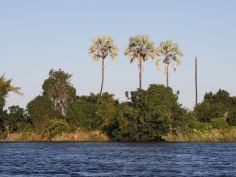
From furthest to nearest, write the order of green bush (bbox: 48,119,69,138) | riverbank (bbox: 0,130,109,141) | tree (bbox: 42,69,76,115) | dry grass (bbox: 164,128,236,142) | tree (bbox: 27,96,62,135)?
1. tree (bbox: 42,69,76,115)
2. tree (bbox: 27,96,62,135)
3. green bush (bbox: 48,119,69,138)
4. riverbank (bbox: 0,130,109,141)
5. dry grass (bbox: 164,128,236,142)

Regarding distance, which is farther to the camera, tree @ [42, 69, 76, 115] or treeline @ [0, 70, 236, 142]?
tree @ [42, 69, 76, 115]

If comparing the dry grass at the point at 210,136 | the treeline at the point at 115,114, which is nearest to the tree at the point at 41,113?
the treeline at the point at 115,114

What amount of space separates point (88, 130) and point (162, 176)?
68715 millimetres

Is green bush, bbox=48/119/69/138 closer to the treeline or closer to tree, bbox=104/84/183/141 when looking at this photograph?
the treeline

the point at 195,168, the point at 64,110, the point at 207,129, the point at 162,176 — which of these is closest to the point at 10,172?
the point at 162,176

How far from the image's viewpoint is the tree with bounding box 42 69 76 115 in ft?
407

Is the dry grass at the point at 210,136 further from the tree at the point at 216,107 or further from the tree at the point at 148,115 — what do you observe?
the tree at the point at 216,107

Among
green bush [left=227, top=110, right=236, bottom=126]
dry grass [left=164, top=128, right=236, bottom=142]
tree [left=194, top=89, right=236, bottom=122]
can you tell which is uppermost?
tree [left=194, top=89, right=236, bottom=122]

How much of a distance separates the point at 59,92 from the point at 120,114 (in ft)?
96.0

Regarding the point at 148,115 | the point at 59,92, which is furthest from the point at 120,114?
the point at 59,92

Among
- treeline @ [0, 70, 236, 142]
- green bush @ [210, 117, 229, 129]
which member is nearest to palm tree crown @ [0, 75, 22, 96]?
treeline @ [0, 70, 236, 142]

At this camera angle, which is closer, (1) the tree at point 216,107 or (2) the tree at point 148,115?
(2) the tree at point 148,115

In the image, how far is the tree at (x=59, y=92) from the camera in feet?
407

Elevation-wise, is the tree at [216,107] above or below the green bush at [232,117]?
above
